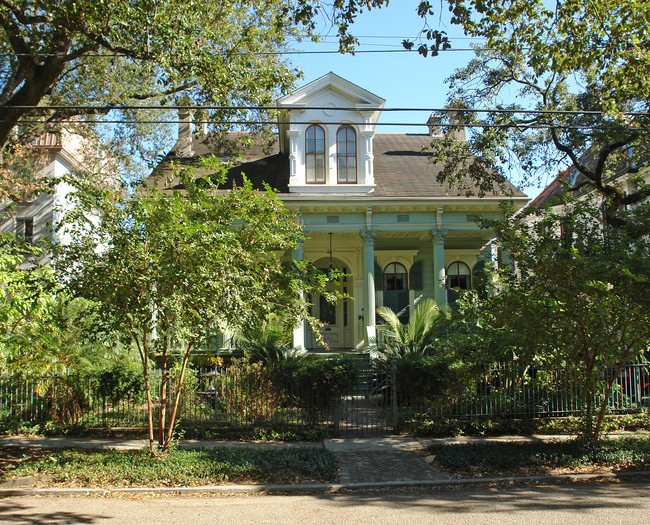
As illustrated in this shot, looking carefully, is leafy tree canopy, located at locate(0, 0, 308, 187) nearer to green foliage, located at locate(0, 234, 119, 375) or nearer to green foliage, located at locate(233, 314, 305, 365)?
green foliage, located at locate(0, 234, 119, 375)

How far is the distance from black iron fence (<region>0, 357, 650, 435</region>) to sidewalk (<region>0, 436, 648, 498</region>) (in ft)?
1.89

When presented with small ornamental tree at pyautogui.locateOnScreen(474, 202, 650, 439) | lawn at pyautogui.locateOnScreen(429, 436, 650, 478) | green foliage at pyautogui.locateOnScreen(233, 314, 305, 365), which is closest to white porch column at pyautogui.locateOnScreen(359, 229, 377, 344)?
green foliage at pyautogui.locateOnScreen(233, 314, 305, 365)

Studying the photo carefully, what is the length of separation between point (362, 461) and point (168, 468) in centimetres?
318

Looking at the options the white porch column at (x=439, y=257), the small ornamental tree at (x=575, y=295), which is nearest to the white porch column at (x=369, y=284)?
the white porch column at (x=439, y=257)

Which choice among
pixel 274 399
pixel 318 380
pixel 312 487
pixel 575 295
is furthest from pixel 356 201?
pixel 312 487

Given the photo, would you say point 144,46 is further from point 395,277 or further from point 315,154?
point 395,277

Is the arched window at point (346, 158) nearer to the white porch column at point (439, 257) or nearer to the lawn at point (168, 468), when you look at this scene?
the white porch column at point (439, 257)

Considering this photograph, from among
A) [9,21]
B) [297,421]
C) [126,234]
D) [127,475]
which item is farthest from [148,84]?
[127,475]

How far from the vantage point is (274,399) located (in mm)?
10992

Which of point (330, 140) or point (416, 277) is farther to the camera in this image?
point (416, 277)

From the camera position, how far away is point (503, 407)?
11250mm

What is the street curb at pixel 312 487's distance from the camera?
752 cm

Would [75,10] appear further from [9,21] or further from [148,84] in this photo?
[148,84]

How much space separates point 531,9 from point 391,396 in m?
8.13
